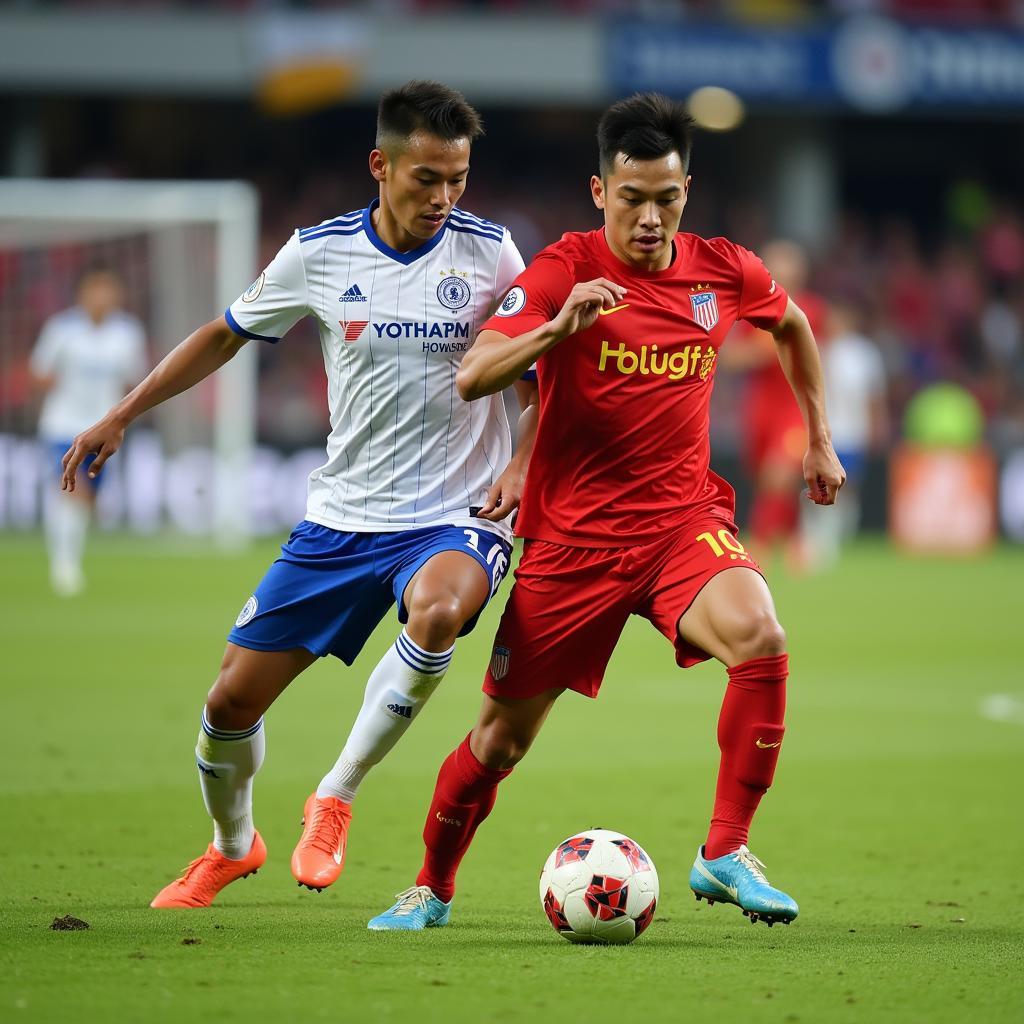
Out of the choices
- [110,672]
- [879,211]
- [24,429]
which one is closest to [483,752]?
[110,672]

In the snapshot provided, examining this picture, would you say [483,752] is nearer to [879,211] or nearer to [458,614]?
[458,614]

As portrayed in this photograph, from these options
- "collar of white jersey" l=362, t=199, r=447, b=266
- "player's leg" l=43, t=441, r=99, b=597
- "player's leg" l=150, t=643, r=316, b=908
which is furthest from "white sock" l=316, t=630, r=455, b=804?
"player's leg" l=43, t=441, r=99, b=597

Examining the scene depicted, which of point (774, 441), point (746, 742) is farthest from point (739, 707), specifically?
point (774, 441)

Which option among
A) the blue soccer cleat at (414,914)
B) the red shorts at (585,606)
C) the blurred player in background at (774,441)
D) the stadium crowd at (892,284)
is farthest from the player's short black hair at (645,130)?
the stadium crowd at (892,284)

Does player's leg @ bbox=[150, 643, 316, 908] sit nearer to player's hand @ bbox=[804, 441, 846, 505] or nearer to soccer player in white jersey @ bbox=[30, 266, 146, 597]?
player's hand @ bbox=[804, 441, 846, 505]

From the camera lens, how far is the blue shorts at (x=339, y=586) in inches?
200

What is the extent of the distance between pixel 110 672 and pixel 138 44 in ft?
57.3

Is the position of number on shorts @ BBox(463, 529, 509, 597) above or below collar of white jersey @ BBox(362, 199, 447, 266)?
below

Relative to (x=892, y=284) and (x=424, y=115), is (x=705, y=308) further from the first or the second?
(x=892, y=284)

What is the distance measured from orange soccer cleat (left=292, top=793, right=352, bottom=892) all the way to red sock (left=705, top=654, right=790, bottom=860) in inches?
40.5

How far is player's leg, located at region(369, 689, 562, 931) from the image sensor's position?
501cm

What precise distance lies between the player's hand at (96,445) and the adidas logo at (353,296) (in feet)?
2.41

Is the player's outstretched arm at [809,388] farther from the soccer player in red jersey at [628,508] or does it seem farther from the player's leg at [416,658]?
the player's leg at [416,658]

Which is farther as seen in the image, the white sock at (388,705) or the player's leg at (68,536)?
the player's leg at (68,536)
